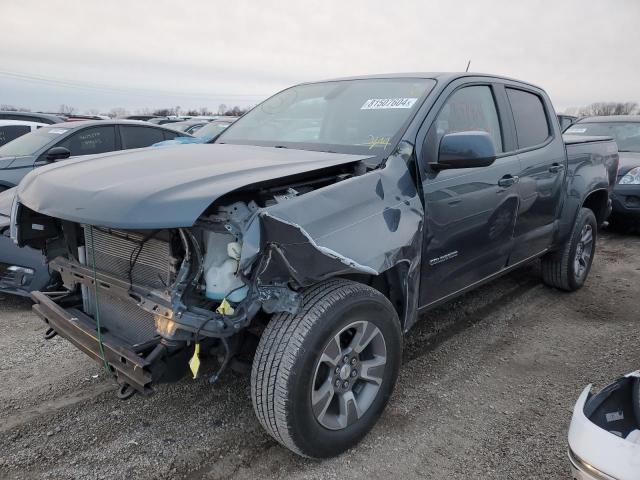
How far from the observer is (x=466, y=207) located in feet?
10.1

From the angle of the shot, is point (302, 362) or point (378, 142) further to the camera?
point (378, 142)

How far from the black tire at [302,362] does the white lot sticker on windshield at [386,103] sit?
1.26m

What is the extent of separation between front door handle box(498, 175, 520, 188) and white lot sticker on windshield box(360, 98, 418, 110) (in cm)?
86

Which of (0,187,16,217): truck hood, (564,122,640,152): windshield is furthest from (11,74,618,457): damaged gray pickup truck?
(564,122,640,152): windshield

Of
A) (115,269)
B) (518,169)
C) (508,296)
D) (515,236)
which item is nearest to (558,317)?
(508,296)

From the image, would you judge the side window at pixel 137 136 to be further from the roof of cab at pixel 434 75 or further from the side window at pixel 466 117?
the side window at pixel 466 117

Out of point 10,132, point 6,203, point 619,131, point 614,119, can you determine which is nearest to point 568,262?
point 619,131

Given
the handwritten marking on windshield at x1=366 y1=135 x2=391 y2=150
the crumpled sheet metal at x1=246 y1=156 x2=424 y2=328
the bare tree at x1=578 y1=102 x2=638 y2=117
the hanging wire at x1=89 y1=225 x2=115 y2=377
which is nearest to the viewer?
the crumpled sheet metal at x1=246 y1=156 x2=424 y2=328

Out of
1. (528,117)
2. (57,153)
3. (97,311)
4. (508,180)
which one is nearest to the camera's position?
(97,311)

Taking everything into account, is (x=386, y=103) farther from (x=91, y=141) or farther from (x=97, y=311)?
(x=91, y=141)

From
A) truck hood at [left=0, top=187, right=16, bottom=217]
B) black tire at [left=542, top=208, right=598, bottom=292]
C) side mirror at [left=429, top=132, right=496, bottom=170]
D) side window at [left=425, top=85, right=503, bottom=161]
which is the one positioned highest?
side window at [left=425, top=85, right=503, bottom=161]

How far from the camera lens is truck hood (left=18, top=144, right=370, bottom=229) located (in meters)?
1.91

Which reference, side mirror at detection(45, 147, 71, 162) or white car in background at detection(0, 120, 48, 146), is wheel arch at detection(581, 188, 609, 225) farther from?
white car in background at detection(0, 120, 48, 146)

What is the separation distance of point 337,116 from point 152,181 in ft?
5.07
